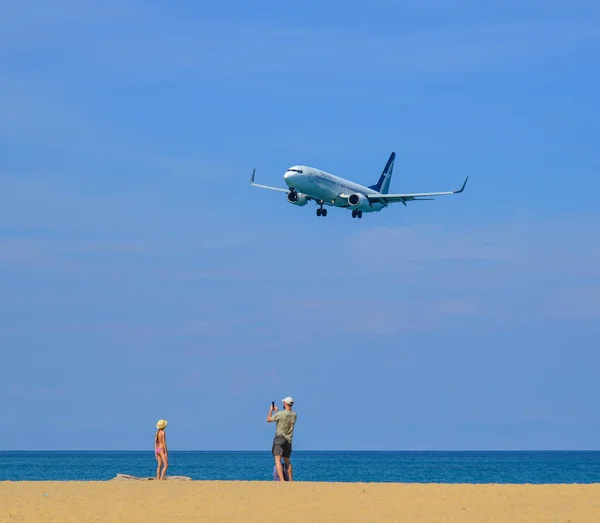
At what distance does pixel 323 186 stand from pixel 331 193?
1.22m

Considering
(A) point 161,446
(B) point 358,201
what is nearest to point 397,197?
(B) point 358,201

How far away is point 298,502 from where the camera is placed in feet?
65.5

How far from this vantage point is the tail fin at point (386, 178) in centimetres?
10122

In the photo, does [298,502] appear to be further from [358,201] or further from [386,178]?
[386,178]

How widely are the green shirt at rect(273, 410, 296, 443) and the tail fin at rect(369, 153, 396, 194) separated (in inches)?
3028

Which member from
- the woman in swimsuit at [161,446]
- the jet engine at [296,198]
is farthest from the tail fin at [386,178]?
the woman in swimsuit at [161,446]

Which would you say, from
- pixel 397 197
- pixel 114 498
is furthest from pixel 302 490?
pixel 397 197

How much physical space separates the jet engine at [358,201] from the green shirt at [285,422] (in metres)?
48.1

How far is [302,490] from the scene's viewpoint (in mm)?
21516

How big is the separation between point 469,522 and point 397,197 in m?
57.5

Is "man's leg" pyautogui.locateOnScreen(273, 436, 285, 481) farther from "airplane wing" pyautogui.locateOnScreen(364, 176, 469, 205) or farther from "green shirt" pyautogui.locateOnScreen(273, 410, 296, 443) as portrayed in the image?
"airplane wing" pyautogui.locateOnScreen(364, 176, 469, 205)

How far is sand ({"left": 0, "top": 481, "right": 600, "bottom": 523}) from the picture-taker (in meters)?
18.5

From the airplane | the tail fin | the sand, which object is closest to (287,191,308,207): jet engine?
the airplane

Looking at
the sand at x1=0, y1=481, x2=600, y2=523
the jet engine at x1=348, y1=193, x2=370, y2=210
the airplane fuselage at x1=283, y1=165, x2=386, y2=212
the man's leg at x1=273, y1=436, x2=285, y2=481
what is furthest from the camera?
the jet engine at x1=348, y1=193, x2=370, y2=210
